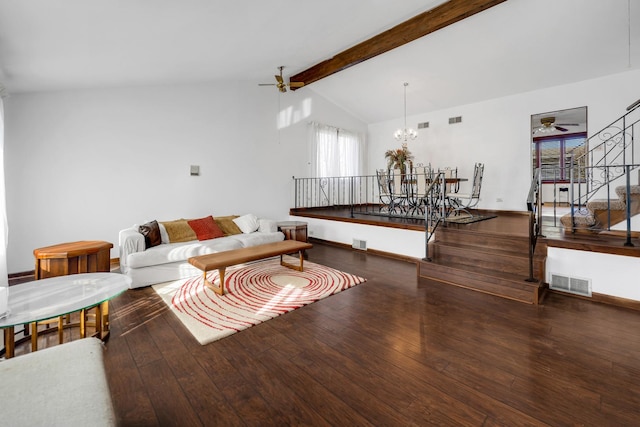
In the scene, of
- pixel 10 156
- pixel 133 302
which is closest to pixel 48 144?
pixel 10 156

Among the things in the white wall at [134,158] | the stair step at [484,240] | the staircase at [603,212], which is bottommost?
the stair step at [484,240]

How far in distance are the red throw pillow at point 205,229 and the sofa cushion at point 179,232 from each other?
7 centimetres

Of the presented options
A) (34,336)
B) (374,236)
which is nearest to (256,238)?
(374,236)

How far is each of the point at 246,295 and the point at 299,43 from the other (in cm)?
421

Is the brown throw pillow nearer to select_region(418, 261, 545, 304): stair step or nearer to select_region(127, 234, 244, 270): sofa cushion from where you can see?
select_region(127, 234, 244, 270): sofa cushion

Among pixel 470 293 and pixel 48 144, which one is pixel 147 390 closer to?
pixel 470 293

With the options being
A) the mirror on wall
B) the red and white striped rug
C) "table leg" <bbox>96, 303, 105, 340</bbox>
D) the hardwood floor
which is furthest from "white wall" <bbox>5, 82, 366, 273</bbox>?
the mirror on wall

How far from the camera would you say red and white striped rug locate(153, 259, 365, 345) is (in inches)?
103

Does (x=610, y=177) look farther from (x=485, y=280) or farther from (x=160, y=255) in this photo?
(x=160, y=255)

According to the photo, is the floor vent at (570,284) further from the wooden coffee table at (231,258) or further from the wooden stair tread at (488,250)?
the wooden coffee table at (231,258)

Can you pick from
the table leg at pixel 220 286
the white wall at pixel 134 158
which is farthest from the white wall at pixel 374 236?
the table leg at pixel 220 286

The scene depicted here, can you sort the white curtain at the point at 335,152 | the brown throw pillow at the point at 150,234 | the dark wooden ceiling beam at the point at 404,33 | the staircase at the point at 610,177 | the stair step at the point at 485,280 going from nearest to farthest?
the stair step at the point at 485,280
the staircase at the point at 610,177
the brown throw pillow at the point at 150,234
the dark wooden ceiling beam at the point at 404,33
the white curtain at the point at 335,152

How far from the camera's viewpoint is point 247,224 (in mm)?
5285

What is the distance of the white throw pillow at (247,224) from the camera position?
526 centimetres
